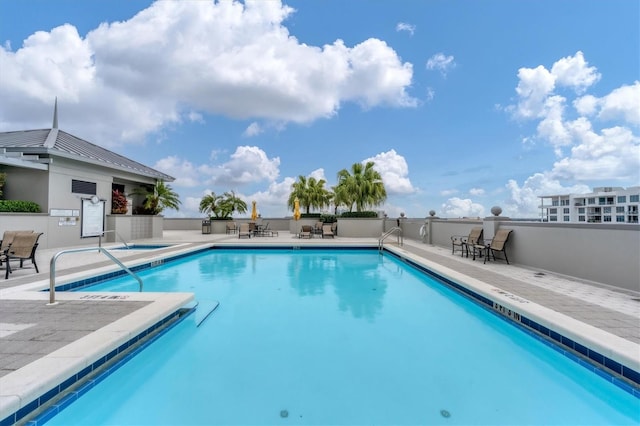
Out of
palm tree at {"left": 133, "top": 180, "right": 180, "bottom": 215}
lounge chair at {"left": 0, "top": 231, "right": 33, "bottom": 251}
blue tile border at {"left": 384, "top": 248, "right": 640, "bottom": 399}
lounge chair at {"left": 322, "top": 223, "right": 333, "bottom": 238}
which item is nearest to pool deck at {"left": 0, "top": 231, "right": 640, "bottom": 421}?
blue tile border at {"left": 384, "top": 248, "right": 640, "bottom": 399}

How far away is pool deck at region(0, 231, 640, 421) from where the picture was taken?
2340mm

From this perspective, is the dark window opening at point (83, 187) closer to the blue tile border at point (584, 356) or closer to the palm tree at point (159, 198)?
the palm tree at point (159, 198)

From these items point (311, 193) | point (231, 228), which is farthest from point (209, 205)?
point (311, 193)

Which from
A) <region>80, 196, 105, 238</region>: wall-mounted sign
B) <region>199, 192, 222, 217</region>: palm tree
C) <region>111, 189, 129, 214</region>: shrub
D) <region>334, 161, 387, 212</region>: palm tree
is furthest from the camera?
<region>199, 192, 222, 217</region>: palm tree

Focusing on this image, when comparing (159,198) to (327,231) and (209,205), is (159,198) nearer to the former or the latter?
(209,205)

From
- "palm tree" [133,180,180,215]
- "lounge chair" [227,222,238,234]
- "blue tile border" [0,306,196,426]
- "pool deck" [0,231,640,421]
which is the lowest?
"blue tile border" [0,306,196,426]

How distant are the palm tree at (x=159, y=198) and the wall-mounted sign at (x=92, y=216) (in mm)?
2507

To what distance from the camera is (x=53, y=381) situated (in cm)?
222

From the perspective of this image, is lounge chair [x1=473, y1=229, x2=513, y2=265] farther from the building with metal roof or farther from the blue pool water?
the building with metal roof

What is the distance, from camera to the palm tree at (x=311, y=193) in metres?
20.1

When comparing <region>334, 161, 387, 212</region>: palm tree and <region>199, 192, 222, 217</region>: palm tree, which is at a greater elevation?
<region>334, 161, 387, 212</region>: palm tree

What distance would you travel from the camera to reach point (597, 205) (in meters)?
46.2

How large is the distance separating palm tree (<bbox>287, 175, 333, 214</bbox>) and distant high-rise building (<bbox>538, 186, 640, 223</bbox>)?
101ft

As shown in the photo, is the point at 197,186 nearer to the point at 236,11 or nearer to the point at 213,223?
the point at 213,223
